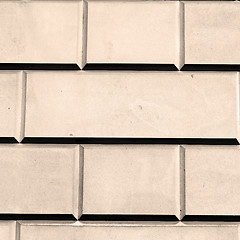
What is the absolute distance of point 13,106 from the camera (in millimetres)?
2412

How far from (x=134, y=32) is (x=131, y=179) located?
2.61 ft

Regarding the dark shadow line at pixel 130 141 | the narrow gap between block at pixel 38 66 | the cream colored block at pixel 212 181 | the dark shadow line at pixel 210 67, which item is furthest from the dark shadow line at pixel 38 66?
the cream colored block at pixel 212 181

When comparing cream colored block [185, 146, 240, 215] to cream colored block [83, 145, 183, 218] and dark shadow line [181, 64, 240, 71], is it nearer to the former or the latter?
cream colored block [83, 145, 183, 218]

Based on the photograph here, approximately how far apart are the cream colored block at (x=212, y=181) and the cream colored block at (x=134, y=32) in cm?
52

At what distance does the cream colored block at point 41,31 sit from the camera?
243 centimetres

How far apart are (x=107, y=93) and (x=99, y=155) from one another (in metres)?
0.34

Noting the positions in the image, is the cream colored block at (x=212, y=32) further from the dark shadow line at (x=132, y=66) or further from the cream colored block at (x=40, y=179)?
the cream colored block at (x=40, y=179)

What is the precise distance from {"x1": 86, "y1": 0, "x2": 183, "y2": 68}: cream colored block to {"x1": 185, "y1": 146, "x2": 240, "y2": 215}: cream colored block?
1.69 ft

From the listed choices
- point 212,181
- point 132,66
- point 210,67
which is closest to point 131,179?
point 212,181

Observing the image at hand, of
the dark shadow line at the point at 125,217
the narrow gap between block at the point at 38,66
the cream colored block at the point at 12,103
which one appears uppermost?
the narrow gap between block at the point at 38,66

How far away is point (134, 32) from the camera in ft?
8.00

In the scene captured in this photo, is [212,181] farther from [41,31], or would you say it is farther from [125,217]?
[41,31]

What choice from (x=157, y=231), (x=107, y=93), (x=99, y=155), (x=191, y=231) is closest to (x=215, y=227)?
(x=191, y=231)

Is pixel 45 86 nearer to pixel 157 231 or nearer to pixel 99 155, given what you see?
pixel 99 155
